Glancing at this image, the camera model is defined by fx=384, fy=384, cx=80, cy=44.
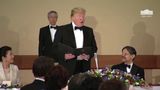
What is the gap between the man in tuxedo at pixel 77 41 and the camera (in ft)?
18.1

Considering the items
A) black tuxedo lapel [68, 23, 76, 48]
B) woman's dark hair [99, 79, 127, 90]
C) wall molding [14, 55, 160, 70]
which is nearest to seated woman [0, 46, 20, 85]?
black tuxedo lapel [68, 23, 76, 48]

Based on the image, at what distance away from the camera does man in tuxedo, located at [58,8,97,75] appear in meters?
5.51

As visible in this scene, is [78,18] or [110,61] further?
[110,61]

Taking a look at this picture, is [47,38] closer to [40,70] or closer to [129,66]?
[129,66]

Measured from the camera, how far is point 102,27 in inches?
306

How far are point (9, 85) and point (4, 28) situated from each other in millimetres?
3066

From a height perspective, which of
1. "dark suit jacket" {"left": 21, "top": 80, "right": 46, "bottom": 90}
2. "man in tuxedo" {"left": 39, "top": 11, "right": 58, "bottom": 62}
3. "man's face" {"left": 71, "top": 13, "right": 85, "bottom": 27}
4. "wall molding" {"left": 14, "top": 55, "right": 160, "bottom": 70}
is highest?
"man's face" {"left": 71, "top": 13, "right": 85, "bottom": 27}

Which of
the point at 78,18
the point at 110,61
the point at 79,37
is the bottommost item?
the point at 110,61

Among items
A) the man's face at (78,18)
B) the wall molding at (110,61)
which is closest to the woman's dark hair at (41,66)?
the man's face at (78,18)

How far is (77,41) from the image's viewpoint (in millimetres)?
5762

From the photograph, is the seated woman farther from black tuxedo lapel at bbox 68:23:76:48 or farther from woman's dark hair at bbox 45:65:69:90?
woman's dark hair at bbox 45:65:69:90

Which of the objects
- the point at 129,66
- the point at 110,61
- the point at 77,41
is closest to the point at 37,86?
the point at 77,41

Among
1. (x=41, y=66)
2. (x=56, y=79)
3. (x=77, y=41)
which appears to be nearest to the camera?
(x=56, y=79)

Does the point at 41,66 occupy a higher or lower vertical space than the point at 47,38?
lower
